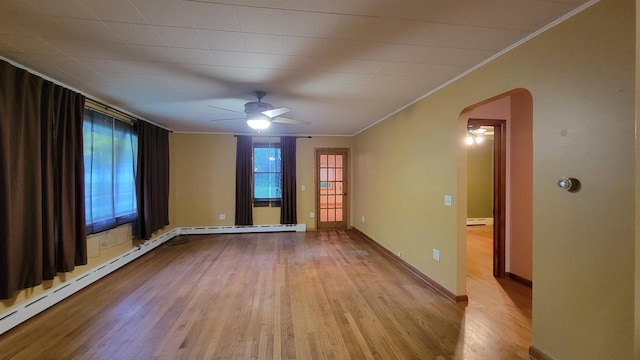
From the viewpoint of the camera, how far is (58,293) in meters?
2.97

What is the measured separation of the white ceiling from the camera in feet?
5.49

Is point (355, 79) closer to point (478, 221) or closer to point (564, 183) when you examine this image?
point (564, 183)

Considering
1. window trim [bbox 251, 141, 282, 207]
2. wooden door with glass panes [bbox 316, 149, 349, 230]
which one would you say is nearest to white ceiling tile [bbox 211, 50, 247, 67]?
window trim [bbox 251, 141, 282, 207]

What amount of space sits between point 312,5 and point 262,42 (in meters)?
0.61

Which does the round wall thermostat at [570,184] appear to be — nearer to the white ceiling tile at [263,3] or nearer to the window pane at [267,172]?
the white ceiling tile at [263,3]

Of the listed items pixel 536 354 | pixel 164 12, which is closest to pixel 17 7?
pixel 164 12

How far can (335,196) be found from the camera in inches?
278

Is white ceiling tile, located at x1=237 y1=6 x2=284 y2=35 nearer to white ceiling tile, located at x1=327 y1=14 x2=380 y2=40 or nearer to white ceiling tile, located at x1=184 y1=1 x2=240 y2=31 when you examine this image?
white ceiling tile, located at x1=184 y1=1 x2=240 y2=31

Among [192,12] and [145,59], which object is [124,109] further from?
[192,12]

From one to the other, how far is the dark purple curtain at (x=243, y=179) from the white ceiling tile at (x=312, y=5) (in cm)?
510

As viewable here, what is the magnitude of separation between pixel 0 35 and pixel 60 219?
69.6 inches

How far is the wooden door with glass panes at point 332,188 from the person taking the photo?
6.97 m

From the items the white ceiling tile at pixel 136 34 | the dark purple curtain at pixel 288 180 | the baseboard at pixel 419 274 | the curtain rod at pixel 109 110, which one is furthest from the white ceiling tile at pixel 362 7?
the dark purple curtain at pixel 288 180

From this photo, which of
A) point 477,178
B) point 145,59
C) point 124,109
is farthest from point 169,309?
point 477,178
